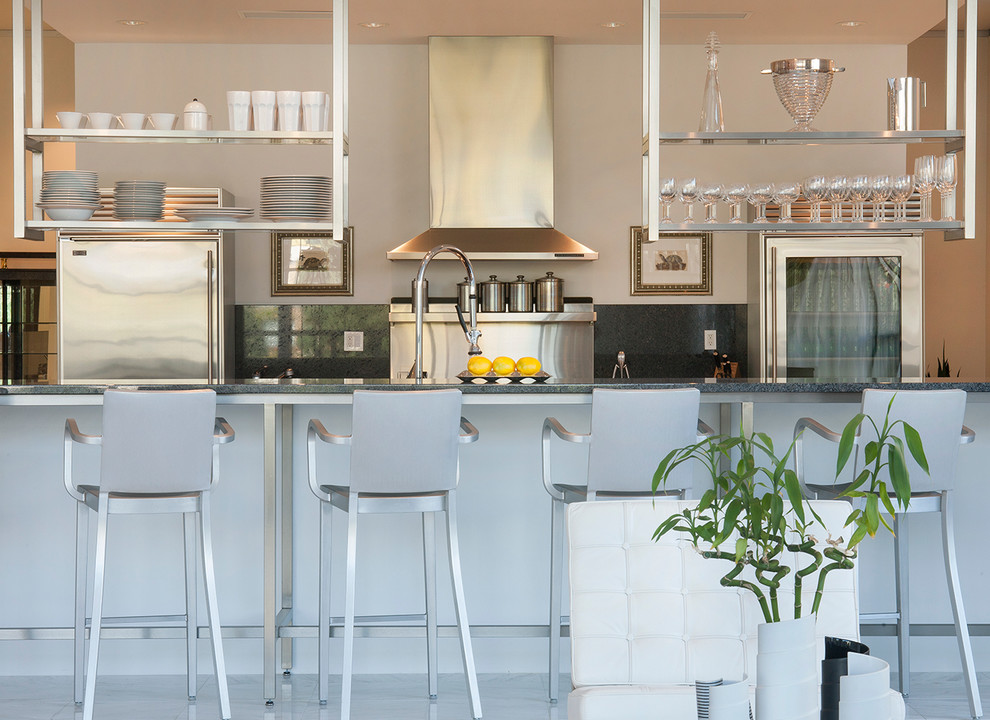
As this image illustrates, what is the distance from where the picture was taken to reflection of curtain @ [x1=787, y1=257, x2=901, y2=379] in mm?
5578

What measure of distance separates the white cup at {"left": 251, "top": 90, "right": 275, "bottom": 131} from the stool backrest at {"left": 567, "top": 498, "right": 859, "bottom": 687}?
2473 mm

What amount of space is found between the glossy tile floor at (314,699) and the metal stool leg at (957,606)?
0.35 feet

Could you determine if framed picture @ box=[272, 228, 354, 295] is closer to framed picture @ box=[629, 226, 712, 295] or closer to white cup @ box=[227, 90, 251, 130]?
framed picture @ box=[629, 226, 712, 295]

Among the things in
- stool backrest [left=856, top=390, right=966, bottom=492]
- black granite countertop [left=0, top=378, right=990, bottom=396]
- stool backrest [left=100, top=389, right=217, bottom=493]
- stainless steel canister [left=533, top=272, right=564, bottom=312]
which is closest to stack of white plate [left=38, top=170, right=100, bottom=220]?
black granite countertop [left=0, top=378, right=990, bottom=396]

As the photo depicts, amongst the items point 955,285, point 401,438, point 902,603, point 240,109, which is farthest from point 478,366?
point 955,285

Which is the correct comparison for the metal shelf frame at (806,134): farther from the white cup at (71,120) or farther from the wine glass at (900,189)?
the white cup at (71,120)

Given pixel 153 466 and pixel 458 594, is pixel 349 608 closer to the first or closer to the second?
pixel 458 594

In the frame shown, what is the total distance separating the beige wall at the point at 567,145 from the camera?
6.00m

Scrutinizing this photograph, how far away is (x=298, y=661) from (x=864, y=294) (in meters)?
3.65

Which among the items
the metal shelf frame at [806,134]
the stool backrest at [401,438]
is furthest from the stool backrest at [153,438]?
the metal shelf frame at [806,134]

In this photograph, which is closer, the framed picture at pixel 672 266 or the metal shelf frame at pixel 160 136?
the metal shelf frame at pixel 160 136

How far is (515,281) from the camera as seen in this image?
5988 millimetres

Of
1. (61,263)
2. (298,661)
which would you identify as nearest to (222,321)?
(61,263)

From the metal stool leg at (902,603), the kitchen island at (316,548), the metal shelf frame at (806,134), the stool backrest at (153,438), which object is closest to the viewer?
the stool backrest at (153,438)
